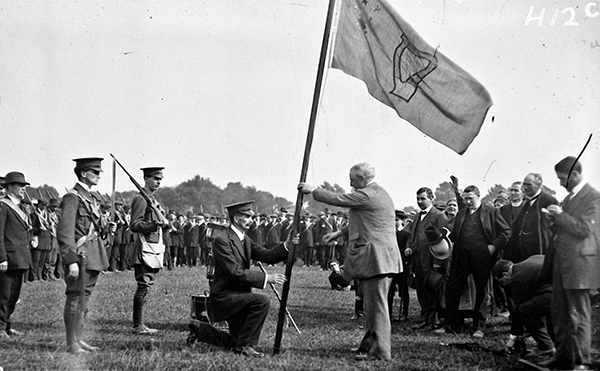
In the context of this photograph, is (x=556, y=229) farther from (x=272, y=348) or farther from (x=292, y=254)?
(x=272, y=348)

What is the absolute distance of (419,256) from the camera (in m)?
10.8

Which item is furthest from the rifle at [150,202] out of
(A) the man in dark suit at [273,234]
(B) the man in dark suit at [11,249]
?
(A) the man in dark suit at [273,234]

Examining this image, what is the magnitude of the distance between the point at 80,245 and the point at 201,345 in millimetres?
1866

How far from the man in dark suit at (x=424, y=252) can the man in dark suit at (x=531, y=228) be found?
60.2 inches

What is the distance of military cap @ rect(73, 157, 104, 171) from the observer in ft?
25.8

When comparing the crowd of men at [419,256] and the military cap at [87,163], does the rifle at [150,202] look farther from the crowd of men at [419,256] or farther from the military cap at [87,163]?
the military cap at [87,163]

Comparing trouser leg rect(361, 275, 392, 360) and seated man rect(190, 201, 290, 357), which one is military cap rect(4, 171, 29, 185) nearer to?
seated man rect(190, 201, 290, 357)

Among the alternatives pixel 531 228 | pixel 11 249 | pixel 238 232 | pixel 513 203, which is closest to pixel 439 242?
pixel 531 228

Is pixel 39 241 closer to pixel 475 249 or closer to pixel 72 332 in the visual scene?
pixel 72 332

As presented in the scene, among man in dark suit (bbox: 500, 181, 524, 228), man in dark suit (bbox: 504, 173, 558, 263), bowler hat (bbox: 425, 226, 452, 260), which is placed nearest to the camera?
man in dark suit (bbox: 504, 173, 558, 263)

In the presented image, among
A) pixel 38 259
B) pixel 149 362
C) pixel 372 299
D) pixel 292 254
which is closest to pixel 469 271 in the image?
pixel 372 299

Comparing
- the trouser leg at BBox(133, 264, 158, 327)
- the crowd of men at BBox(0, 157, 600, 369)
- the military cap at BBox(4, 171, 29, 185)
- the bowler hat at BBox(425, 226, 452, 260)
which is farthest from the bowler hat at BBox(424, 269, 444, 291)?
the military cap at BBox(4, 171, 29, 185)

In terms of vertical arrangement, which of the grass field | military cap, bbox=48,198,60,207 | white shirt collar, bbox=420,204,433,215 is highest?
military cap, bbox=48,198,60,207

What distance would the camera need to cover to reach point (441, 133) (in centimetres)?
762
